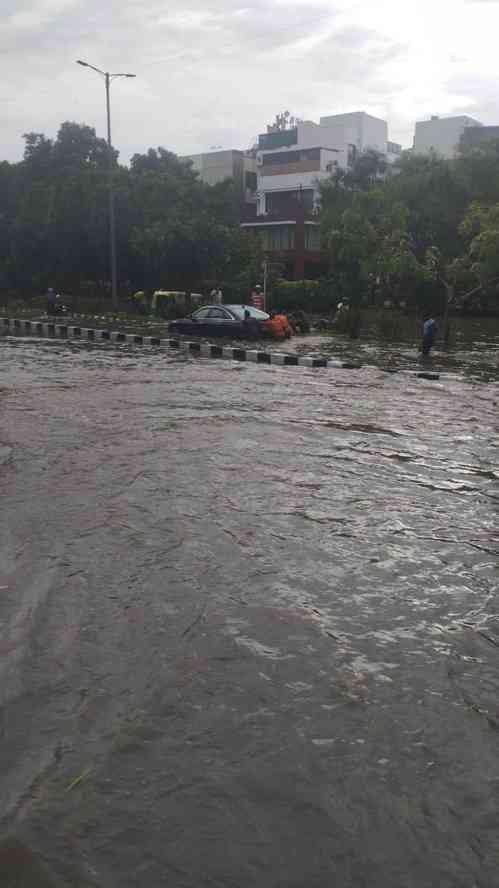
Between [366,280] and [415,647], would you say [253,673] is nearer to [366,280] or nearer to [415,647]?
[415,647]

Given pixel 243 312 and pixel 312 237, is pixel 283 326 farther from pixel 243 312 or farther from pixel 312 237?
pixel 312 237

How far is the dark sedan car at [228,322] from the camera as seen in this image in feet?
85.8

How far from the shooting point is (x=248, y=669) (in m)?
4.43

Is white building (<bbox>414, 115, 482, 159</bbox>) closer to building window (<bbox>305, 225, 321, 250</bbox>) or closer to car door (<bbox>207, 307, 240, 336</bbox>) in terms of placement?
building window (<bbox>305, 225, 321, 250</bbox>)

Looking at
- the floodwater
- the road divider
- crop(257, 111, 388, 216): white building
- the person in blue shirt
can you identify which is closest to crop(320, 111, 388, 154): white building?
crop(257, 111, 388, 216): white building

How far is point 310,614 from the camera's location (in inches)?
201

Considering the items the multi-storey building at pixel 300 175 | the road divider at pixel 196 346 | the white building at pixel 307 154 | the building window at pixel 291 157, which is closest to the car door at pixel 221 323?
the road divider at pixel 196 346

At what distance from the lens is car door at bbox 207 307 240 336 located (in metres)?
26.3

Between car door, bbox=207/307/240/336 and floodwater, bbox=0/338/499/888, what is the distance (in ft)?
55.7

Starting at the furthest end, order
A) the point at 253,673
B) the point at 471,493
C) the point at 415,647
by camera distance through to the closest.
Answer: the point at 471,493
the point at 415,647
the point at 253,673

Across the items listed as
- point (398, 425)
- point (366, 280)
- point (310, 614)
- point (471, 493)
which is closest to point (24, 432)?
point (398, 425)

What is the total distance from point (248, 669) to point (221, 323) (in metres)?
22.6

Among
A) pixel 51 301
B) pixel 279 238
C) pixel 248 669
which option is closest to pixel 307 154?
pixel 279 238

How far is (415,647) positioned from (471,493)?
356 centimetres
